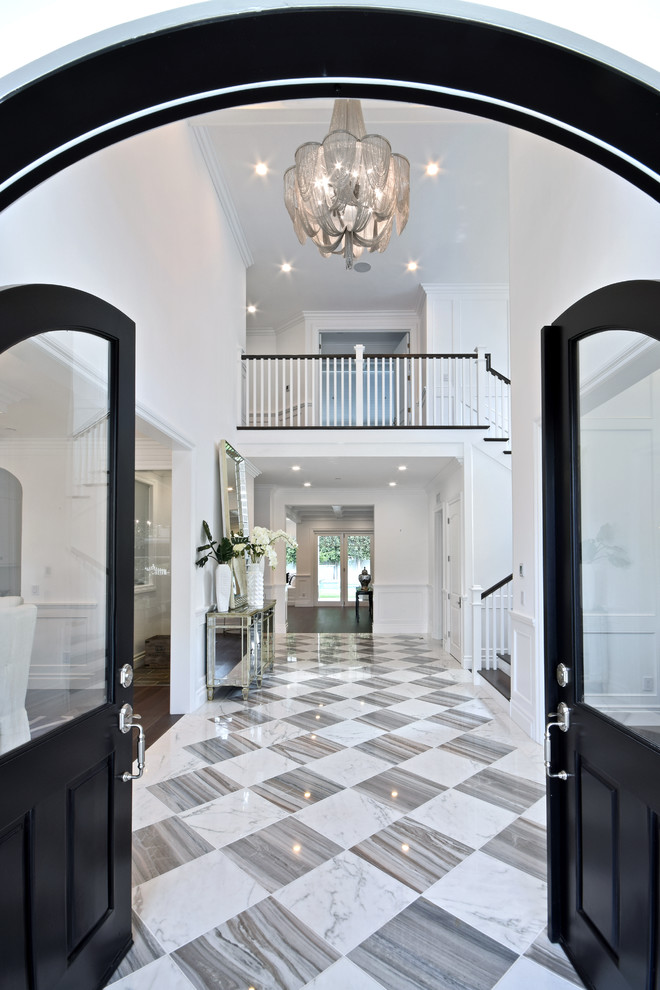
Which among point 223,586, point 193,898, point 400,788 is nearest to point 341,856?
point 193,898

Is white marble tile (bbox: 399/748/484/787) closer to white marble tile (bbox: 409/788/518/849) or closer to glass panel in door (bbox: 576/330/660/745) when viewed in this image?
white marble tile (bbox: 409/788/518/849)

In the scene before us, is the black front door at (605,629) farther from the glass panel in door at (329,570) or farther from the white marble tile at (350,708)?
the glass panel in door at (329,570)

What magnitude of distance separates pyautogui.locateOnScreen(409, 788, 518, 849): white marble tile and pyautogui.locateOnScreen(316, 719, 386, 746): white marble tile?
1.02 m

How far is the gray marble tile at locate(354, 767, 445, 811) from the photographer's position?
10.0 feet

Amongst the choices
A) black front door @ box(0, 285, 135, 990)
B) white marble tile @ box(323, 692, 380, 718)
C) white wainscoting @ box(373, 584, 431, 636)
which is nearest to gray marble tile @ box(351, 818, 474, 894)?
black front door @ box(0, 285, 135, 990)

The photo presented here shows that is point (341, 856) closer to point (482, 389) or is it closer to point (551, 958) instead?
point (551, 958)

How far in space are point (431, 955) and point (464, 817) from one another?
1.05 metres

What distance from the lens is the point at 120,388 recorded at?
191 cm

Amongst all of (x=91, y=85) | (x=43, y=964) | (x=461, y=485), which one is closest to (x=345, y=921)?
(x=43, y=964)

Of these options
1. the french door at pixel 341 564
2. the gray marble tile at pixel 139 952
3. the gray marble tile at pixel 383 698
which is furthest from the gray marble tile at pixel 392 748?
the french door at pixel 341 564

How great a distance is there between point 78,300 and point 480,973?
2511 millimetres

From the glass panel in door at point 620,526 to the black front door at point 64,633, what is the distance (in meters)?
1.57

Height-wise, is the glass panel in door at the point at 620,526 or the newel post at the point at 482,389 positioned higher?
the newel post at the point at 482,389

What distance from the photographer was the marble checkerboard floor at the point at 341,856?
6.08 ft
